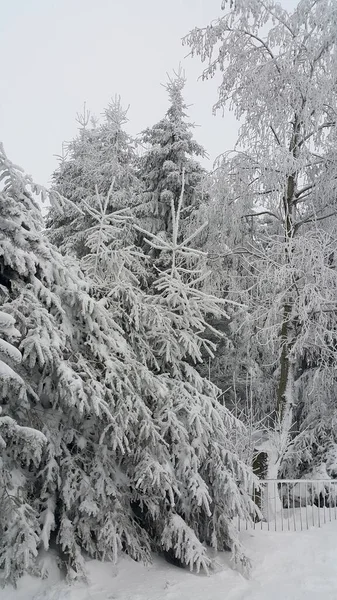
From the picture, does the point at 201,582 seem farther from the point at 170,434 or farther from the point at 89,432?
the point at 89,432

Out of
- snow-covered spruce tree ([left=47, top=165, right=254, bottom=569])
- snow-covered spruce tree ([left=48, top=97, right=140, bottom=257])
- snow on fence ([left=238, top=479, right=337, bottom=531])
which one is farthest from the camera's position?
snow-covered spruce tree ([left=48, top=97, right=140, bottom=257])

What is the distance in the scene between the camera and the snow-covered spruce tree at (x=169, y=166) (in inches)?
507

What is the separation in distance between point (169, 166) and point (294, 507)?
861 centimetres

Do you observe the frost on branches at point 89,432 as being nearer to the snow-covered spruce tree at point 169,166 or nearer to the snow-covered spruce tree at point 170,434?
the snow-covered spruce tree at point 170,434

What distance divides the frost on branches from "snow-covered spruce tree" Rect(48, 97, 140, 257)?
693 centimetres

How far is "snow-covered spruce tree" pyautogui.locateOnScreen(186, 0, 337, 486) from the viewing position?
9.75m

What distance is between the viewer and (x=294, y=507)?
8.91m

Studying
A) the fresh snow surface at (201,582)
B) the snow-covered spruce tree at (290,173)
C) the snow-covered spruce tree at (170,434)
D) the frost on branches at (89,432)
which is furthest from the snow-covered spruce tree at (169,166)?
the fresh snow surface at (201,582)

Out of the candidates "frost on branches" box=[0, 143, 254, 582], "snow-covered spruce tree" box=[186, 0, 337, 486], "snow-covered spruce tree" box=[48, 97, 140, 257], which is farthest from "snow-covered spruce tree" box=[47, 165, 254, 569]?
"snow-covered spruce tree" box=[48, 97, 140, 257]

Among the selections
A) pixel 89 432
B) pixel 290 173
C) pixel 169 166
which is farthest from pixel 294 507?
pixel 169 166

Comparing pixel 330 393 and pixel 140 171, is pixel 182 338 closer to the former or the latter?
pixel 330 393

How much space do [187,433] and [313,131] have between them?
7544 mm

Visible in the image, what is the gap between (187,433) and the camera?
18.5 feet

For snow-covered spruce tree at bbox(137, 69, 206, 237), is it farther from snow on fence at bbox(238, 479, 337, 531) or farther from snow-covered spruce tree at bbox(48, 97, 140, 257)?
snow on fence at bbox(238, 479, 337, 531)
